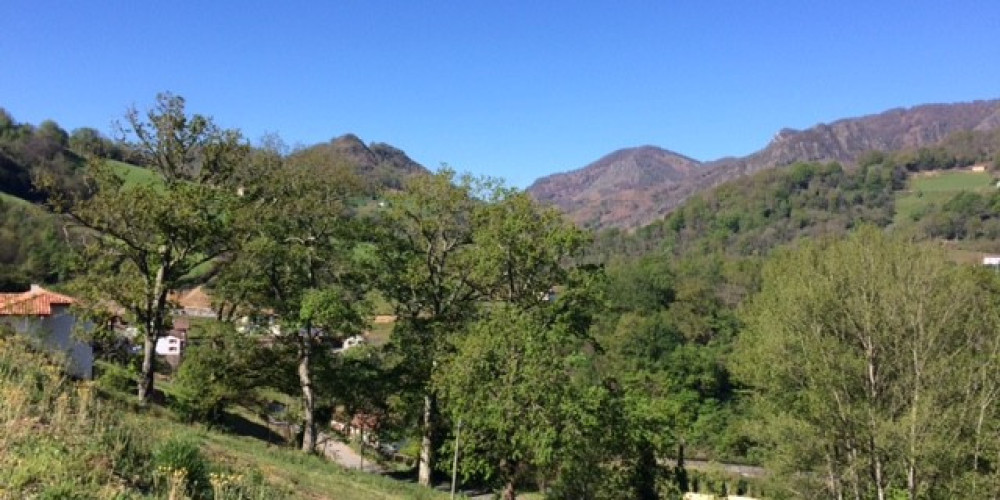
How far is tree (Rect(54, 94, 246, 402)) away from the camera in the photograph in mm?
19453

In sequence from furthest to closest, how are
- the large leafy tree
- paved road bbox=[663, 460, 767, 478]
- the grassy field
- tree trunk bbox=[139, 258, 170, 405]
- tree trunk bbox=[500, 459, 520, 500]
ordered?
the grassy field, paved road bbox=[663, 460, 767, 478], tree trunk bbox=[500, 459, 520, 500], tree trunk bbox=[139, 258, 170, 405], the large leafy tree

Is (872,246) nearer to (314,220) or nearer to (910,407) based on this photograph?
(910,407)

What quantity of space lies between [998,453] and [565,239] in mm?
13841

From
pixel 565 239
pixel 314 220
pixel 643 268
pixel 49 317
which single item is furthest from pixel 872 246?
pixel 643 268

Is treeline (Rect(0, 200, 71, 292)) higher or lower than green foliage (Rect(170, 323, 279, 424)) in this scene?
higher

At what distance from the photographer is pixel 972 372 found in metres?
21.4

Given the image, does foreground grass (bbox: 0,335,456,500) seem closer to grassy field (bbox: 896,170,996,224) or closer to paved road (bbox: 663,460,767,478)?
paved road (bbox: 663,460,767,478)

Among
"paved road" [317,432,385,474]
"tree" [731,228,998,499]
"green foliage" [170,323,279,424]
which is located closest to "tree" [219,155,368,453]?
"green foliage" [170,323,279,424]

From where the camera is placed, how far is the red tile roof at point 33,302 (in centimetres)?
2500

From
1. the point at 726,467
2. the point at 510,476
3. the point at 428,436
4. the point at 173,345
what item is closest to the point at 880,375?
the point at 510,476

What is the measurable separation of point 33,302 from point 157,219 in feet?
42.2

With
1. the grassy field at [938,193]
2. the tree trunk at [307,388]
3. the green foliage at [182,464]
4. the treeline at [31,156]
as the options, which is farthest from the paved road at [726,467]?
the grassy field at [938,193]

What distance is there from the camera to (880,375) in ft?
74.8

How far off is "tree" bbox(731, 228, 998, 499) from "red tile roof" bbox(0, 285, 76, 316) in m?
25.2
